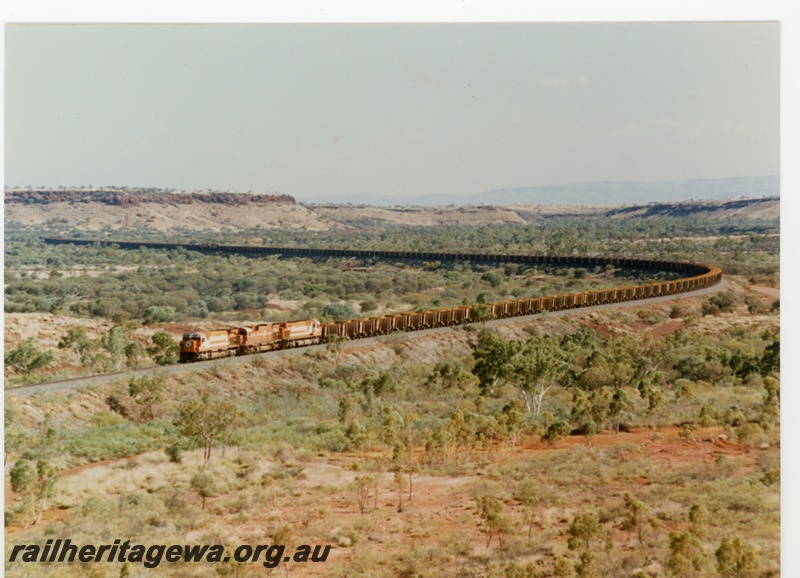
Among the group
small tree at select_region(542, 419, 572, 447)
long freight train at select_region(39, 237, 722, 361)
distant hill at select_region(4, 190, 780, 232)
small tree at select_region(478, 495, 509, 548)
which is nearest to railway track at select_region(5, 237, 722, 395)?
long freight train at select_region(39, 237, 722, 361)

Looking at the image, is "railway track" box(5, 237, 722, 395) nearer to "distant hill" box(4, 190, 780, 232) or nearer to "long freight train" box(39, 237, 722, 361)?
"long freight train" box(39, 237, 722, 361)

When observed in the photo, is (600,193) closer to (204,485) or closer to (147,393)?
(147,393)

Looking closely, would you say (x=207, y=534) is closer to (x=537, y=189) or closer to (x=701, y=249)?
(x=537, y=189)

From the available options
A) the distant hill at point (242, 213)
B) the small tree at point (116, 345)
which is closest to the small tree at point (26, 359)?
the small tree at point (116, 345)

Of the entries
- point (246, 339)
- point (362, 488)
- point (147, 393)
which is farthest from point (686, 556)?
point (246, 339)

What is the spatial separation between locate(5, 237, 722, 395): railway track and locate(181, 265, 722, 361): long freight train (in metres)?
0.04

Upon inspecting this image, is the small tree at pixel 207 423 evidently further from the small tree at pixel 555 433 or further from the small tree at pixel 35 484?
the small tree at pixel 555 433

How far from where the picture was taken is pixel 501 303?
127ft

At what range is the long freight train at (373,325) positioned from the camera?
1161 inches

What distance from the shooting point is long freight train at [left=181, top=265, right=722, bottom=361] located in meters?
29.5

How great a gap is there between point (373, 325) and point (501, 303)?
7232mm
